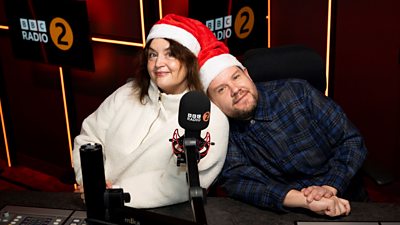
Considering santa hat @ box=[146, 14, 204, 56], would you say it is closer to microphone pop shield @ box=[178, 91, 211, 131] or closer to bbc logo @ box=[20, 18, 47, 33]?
microphone pop shield @ box=[178, 91, 211, 131]

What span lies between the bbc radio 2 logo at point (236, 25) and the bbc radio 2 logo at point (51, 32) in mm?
814

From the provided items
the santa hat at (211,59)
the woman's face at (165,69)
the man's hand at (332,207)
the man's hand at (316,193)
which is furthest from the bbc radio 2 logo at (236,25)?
the man's hand at (332,207)

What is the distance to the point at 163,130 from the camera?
178cm

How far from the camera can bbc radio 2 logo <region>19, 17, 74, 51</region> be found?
307 centimetres

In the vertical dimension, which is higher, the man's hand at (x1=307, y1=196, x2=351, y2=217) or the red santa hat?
→ the red santa hat

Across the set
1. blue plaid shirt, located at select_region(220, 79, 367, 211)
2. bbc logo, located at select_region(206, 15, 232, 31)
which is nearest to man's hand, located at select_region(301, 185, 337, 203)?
blue plaid shirt, located at select_region(220, 79, 367, 211)

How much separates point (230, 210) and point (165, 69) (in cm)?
51

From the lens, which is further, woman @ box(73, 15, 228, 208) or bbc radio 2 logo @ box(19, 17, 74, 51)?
bbc radio 2 logo @ box(19, 17, 74, 51)

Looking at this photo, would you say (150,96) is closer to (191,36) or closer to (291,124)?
(191,36)

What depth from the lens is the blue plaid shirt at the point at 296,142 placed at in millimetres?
1870

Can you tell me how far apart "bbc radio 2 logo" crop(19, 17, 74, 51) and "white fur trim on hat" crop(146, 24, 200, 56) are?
1.34 metres

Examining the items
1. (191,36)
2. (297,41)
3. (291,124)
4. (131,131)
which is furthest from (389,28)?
(131,131)

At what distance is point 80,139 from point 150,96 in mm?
287

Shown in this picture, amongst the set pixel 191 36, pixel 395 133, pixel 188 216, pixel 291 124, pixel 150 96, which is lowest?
pixel 395 133
